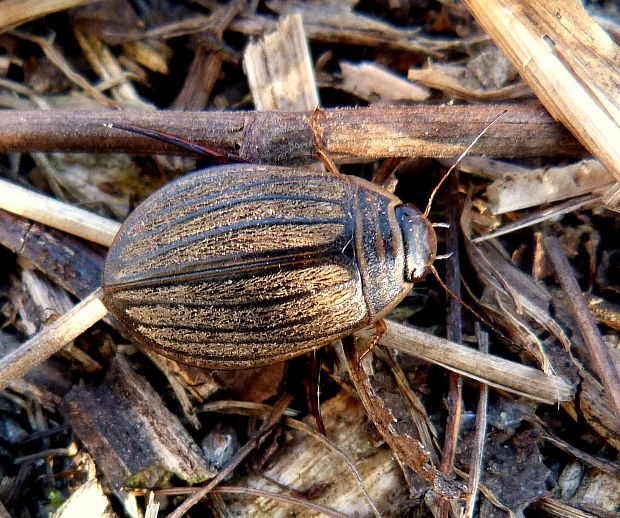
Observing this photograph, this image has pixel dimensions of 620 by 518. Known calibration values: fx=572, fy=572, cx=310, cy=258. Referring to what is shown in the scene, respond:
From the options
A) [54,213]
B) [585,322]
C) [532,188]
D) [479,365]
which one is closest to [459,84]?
[532,188]

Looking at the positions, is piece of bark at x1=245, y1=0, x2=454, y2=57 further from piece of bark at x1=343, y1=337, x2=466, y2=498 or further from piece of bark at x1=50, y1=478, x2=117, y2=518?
piece of bark at x1=50, y1=478, x2=117, y2=518

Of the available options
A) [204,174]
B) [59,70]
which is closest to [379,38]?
[204,174]

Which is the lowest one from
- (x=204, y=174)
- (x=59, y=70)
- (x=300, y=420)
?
(x=300, y=420)

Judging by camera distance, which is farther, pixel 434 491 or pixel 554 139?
pixel 554 139

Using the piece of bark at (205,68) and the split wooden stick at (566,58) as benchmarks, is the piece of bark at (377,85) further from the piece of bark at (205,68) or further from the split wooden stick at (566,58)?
the piece of bark at (205,68)

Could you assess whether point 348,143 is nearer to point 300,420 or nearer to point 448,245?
point 448,245

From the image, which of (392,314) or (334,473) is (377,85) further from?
(334,473)
